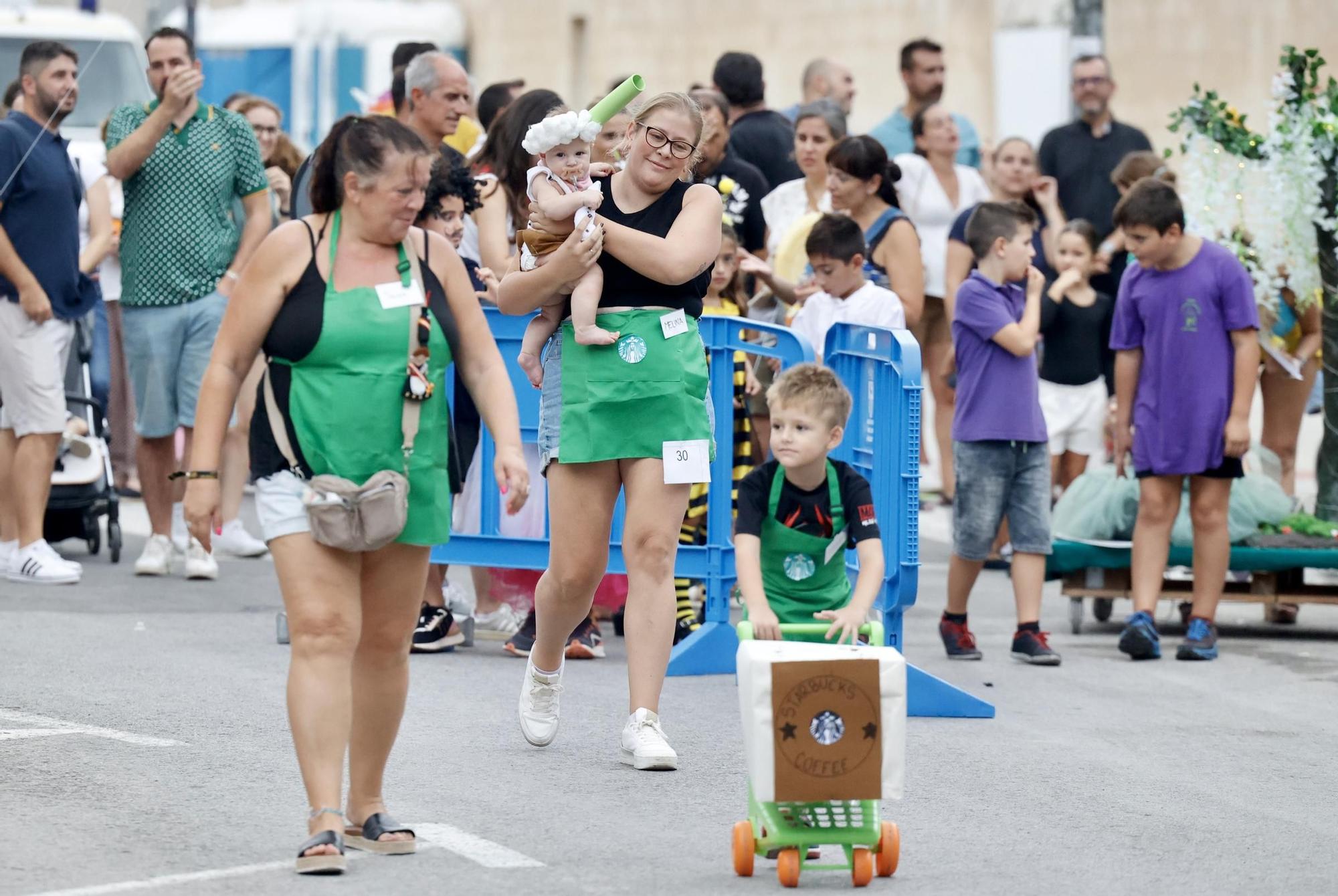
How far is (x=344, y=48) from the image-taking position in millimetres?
31234

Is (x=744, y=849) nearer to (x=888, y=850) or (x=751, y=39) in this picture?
(x=888, y=850)

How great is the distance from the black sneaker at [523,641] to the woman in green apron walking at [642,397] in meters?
2.05

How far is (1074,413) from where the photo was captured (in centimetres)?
1244

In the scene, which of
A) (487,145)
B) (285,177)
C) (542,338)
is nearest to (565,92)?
(285,177)

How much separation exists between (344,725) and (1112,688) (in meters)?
4.20

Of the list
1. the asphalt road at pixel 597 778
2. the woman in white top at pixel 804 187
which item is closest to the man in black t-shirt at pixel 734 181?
the woman in white top at pixel 804 187

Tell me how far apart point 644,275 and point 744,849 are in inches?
78.5

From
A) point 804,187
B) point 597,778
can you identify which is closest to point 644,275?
point 597,778

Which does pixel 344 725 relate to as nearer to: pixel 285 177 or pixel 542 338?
pixel 542 338

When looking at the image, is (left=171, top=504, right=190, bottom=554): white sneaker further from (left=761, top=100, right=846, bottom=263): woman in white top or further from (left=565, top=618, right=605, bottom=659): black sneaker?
(left=761, top=100, right=846, bottom=263): woman in white top

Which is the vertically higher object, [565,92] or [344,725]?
[565,92]

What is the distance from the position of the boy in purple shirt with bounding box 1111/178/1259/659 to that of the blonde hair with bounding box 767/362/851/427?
3.27 metres

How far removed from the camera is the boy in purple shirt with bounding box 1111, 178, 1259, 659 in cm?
948

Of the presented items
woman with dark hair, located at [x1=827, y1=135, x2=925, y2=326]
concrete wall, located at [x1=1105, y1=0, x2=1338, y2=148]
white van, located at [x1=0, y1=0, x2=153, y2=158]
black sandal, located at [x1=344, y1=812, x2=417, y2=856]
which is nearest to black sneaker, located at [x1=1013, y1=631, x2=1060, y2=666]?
woman with dark hair, located at [x1=827, y1=135, x2=925, y2=326]
